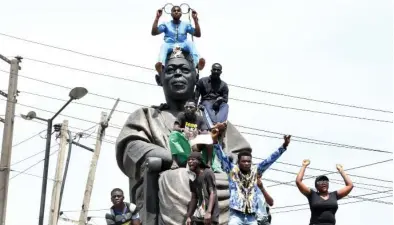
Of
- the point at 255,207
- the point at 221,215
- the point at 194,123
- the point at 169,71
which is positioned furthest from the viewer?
the point at 169,71

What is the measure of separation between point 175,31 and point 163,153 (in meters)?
2.39

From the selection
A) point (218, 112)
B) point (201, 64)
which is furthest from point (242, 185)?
point (201, 64)

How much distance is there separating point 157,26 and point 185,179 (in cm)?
309

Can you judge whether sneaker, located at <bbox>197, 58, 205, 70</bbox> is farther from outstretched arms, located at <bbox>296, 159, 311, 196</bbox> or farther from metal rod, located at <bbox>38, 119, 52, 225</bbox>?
metal rod, located at <bbox>38, 119, 52, 225</bbox>

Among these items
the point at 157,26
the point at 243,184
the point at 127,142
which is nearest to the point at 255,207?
the point at 243,184

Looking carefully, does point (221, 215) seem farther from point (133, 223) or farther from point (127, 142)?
point (127, 142)

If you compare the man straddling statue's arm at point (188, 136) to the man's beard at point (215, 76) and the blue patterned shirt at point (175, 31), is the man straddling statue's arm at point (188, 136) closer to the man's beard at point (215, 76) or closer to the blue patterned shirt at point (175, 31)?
the man's beard at point (215, 76)

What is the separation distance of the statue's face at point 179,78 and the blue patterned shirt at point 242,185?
2.51m

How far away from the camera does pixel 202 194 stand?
1299 centimetres

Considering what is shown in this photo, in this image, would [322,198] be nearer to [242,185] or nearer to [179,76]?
[242,185]

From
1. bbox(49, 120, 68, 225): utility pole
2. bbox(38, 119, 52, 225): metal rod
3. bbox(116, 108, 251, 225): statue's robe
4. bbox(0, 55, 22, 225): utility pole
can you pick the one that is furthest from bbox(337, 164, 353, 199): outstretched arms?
bbox(49, 120, 68, 225): utility pole

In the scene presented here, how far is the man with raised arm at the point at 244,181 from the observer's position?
1286 cm

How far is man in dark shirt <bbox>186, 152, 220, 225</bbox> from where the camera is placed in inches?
504

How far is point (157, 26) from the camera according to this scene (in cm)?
1623
